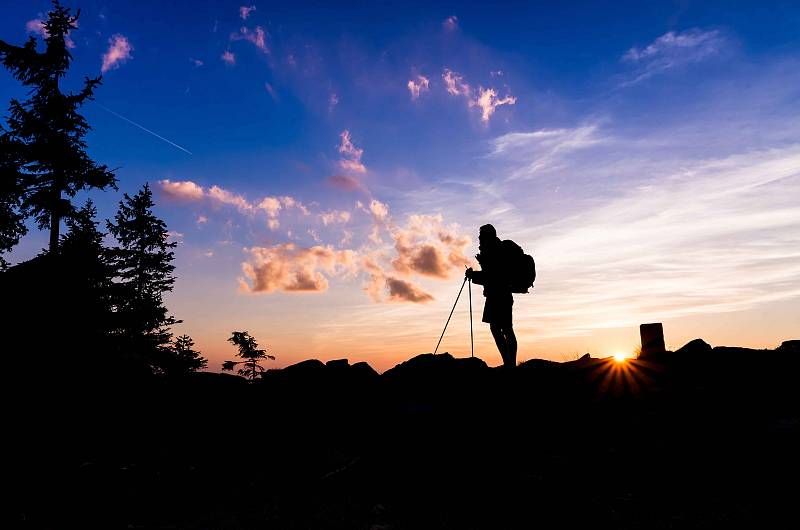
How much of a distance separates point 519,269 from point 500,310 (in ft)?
2.95

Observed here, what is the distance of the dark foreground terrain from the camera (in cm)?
540

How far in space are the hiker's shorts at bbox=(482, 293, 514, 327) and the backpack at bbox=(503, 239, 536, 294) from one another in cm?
23

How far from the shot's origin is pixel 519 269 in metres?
9.57

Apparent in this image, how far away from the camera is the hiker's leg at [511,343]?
9523mm

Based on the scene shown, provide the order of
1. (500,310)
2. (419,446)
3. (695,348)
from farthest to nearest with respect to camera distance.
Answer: (500,310)
(695,348)
(419,446)

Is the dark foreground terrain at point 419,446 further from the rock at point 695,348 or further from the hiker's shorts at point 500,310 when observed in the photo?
the hiker's shorts at point 500,310

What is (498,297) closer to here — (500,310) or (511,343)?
(500,310)

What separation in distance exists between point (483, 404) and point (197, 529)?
13.8 ft

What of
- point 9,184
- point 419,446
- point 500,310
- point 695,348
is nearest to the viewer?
point 419,446

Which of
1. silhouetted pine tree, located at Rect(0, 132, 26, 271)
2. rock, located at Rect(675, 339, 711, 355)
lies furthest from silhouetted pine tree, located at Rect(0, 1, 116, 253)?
rock, located at Rect(675, 339, 711, 355)

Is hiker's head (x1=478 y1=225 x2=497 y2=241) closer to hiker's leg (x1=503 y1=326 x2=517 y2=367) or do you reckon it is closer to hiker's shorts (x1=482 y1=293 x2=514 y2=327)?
hiker's shorts (x1=482 y1=293 x2=514 y2=327)

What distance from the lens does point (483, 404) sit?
747cm

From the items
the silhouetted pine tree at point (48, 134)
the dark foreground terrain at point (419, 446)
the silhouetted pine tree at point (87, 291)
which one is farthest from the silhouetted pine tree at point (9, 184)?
the dark foreground terrain at point (419, 446)

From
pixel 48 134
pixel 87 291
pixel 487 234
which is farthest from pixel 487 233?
pixel 48 134
